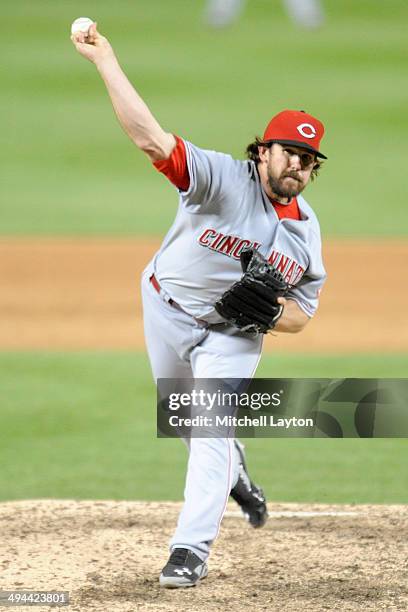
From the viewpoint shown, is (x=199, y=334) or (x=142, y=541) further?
(x=142, y=541)

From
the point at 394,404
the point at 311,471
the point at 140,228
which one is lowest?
the point at 311,471

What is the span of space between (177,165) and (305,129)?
0.64m

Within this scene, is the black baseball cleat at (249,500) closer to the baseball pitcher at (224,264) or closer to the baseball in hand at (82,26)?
the baseball pitcher at (224,264)

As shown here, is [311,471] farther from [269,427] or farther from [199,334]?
[199,334]

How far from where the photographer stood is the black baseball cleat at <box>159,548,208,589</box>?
15.5ft

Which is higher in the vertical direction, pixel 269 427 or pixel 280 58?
pixel 280 58

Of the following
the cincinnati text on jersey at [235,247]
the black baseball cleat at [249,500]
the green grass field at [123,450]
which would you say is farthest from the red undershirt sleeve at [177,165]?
the green grass field at [123,450]

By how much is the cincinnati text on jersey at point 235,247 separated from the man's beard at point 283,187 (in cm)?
23

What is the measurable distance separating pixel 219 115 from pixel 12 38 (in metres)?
7.31

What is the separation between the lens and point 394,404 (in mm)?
7828

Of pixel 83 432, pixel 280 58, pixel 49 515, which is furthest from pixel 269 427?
pixel 280 58

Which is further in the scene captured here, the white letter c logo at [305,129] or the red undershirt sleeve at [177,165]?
the white letter c logo at [305,129]

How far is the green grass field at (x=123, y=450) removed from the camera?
665 centimetres

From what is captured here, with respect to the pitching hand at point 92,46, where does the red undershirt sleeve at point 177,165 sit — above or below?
below
